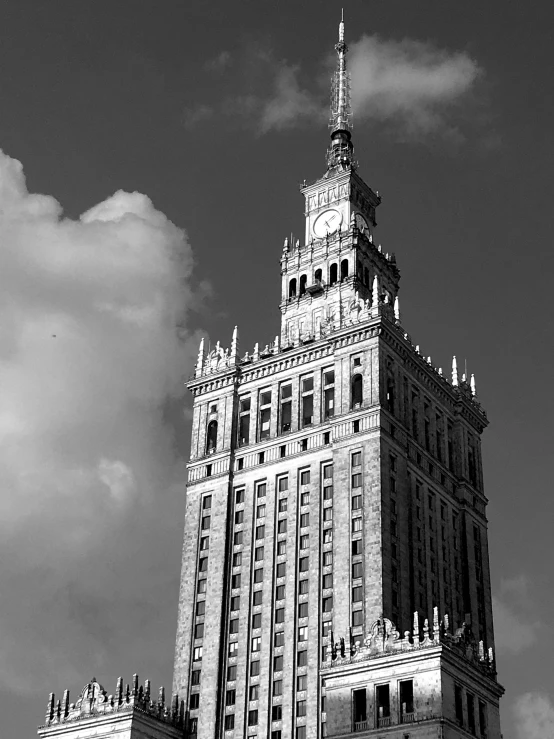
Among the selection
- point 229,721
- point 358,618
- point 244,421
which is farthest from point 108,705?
point 244,421

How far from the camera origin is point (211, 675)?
13925 cm

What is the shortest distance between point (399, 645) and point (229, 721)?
26.2 metres

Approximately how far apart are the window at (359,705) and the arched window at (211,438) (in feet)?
145

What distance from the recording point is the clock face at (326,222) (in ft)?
576

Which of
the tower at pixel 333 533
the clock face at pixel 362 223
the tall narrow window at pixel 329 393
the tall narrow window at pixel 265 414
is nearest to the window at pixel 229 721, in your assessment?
the tower at pixel 333 533

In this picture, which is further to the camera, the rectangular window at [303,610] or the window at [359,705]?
the rectangular window at [303,610]

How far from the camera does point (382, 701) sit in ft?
383

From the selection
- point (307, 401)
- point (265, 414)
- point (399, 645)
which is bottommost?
point (399, 645)

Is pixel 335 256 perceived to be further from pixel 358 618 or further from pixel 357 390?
pixel 358 618

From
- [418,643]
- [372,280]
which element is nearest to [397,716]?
[418,643]

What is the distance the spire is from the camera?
183375 mm

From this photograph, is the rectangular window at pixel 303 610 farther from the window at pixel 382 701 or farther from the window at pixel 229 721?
the window at pixel 382 701

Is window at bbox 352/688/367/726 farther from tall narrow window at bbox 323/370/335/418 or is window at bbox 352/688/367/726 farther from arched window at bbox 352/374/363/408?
tall narrow window at bbox 323/370/335/418

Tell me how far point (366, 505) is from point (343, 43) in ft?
270
